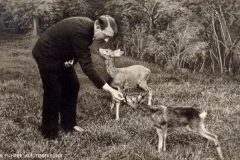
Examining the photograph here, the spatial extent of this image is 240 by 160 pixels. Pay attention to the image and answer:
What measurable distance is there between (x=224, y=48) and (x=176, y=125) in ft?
5.65

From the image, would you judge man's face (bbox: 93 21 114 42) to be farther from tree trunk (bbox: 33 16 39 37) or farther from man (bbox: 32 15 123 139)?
tree trunk (bbox: 33 16 39 37)

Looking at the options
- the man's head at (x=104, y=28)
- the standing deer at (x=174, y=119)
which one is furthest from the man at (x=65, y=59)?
the standing deer at (x=174, y=119)

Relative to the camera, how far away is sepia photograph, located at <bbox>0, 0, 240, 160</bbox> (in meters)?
4.49

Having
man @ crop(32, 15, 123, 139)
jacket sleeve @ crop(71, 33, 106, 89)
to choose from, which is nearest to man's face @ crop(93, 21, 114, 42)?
man @ crop(32, 15, 123, 139)

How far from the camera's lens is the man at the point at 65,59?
A: 404 centimetres

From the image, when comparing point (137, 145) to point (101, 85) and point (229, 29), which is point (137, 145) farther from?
point (229, 29)

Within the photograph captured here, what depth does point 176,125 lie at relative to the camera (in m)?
4.17

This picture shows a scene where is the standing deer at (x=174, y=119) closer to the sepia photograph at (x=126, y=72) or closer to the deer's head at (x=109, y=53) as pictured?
the sepia photograph at (x=126, y=72)

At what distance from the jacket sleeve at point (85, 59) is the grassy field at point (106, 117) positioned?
710mm

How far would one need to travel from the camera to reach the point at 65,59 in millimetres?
4422

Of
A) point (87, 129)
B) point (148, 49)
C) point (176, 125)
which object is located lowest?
point (87, 129)

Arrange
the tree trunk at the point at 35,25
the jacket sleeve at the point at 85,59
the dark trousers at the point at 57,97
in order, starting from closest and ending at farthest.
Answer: the jacket sleeve at the point at 85,59 → the dark trousers at the point at 57,97 → the tree trunk at the point at 35,25

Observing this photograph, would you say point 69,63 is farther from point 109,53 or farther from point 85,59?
point 109,53

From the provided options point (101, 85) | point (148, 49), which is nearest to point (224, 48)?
point (148, 49)
